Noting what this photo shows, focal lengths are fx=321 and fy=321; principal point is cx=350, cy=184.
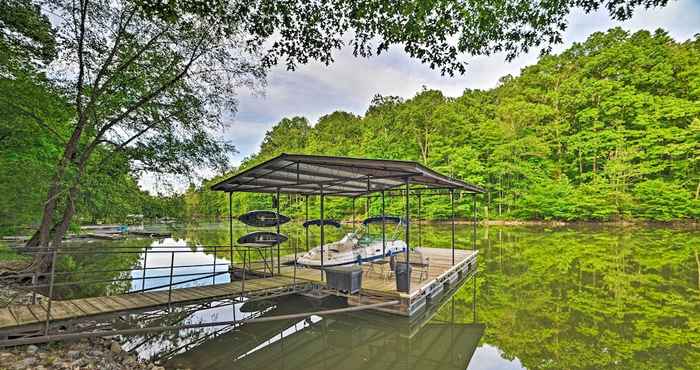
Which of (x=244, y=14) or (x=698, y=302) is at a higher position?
(x=244, y=14)

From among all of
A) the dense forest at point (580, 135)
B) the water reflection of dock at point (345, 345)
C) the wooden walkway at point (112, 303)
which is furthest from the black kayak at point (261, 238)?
the dense forest at point (580, 135)

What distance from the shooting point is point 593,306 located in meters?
7.34

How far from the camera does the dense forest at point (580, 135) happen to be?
24.1 metres

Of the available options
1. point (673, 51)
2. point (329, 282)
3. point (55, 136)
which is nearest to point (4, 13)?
point (55, 136)

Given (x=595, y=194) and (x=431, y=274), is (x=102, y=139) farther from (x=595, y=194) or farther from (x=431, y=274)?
(x=595, y=194)

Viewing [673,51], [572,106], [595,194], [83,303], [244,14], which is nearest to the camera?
[244,14]

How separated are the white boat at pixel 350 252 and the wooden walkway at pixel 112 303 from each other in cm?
229

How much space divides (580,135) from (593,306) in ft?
85.2

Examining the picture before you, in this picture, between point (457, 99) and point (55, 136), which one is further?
point (457, 99)

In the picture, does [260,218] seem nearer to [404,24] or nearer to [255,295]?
[255,295]

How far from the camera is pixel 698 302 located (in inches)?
291


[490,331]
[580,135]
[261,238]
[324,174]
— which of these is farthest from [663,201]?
[261,238]

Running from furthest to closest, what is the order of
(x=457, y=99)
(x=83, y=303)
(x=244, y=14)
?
(x=457, y=99)
(x=83, y=303)
(x=244, y=14)

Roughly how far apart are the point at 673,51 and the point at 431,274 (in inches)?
1287
